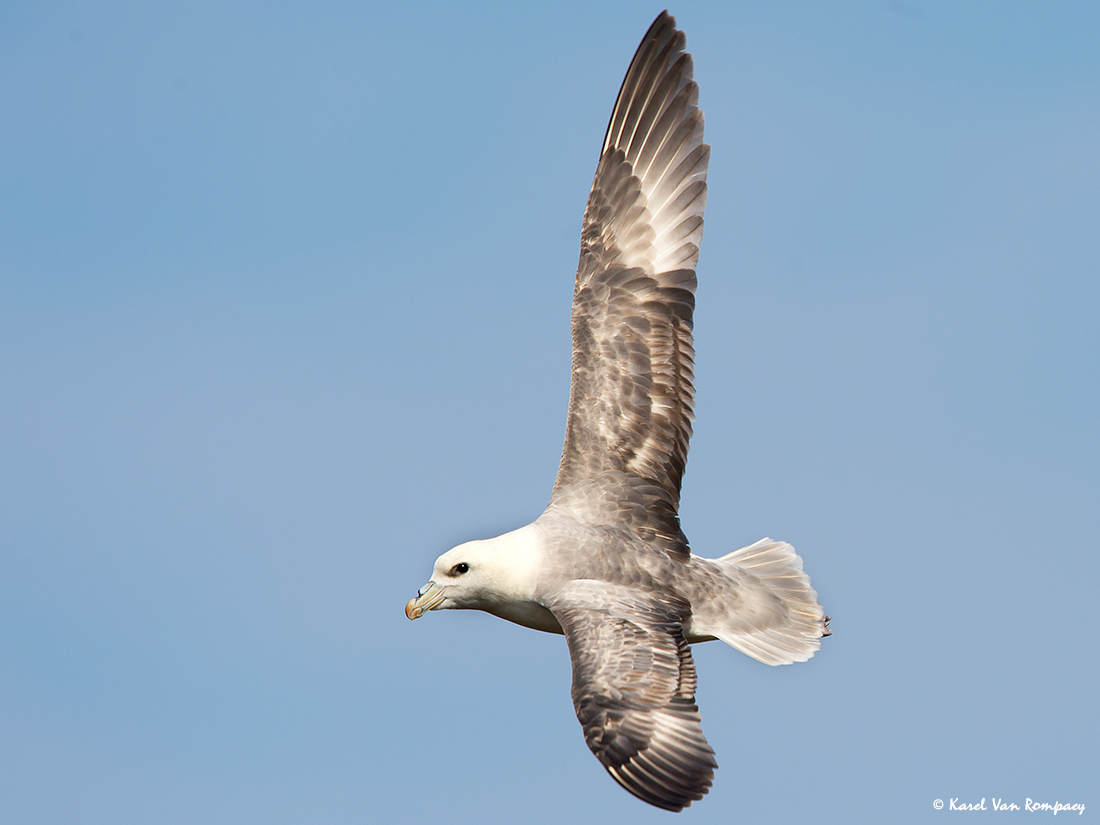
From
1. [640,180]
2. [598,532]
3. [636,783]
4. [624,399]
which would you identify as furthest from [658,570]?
[640,180]

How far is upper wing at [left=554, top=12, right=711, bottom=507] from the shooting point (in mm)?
11047

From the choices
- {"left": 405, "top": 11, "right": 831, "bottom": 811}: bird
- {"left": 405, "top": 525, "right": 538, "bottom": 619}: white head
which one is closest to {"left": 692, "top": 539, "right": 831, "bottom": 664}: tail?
{"left": 405, "top": 11, "right": 831, "bottom": 811}: bird

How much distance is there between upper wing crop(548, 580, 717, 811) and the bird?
0.02 metres

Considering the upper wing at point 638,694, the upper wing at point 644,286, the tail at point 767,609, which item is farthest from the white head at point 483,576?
the tail at point 767,609

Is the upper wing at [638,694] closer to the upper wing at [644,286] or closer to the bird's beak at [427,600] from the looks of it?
the bird's beak at [427,600]

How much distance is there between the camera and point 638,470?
1100 cm

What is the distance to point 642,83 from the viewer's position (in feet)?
38.0

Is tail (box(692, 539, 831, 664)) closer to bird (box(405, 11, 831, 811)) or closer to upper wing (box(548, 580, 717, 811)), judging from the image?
bird (box(405, 11, 831, 811))

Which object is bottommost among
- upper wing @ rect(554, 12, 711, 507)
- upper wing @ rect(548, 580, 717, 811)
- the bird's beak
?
upper wing @ rect(548, 580, 717, 811)

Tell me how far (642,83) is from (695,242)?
1407 millimetres

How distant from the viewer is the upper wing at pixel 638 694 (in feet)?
28.5

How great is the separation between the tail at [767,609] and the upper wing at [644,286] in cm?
86

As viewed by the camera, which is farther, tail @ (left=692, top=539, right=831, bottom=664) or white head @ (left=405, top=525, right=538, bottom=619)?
tail @ (left=692, top=539, right=831, bottom=664)

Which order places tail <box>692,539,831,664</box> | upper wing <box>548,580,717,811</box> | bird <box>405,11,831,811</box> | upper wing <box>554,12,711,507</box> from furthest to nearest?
upper wing <box>554,12,711,507</box>, tail <box>692,539,831,664</box>, bird <box>405,11,831,811</box>, upper wing <box>548,580,717,811</box>
